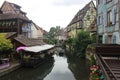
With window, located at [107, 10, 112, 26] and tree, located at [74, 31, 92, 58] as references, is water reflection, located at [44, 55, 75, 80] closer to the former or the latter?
window, located at [107, 10, 112, 26]

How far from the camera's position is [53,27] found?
12569 centimetres

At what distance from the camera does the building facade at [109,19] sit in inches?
651

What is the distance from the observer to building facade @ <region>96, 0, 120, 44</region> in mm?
16536

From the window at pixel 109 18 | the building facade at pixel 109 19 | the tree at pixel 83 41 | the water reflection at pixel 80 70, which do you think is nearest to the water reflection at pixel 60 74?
the water reflection at pixel 80 70

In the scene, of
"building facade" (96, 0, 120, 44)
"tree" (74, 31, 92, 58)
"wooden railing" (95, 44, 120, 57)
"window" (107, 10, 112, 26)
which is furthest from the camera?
"tree" (74, 31, 92, 58)

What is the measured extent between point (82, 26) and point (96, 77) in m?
44.7

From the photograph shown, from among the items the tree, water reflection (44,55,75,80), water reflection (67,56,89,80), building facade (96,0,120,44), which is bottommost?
water reflection (44,55,75,80)

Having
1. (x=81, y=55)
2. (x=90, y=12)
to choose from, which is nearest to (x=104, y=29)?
(x=81, y=55)

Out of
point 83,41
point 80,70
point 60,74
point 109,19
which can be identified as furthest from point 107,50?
point 83,41

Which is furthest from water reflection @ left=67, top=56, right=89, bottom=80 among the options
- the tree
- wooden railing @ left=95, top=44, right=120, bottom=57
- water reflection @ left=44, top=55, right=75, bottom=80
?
wooden railing @ left=95, top=44, right=120, bottom=57

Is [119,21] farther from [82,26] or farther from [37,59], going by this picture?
[82,26]

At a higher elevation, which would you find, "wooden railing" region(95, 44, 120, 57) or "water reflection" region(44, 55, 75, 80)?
"wooden railing" region(95, 44, 120, 57)

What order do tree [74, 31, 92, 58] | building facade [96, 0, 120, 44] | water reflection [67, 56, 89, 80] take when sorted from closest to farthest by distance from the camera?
building facade [96, 0, 120, 44] → water reflection [67, 56, 89, 80] → tree [74, 31, 92, 58]

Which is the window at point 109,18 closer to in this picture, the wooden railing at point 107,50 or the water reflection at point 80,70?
the water reflection at point 80,70
